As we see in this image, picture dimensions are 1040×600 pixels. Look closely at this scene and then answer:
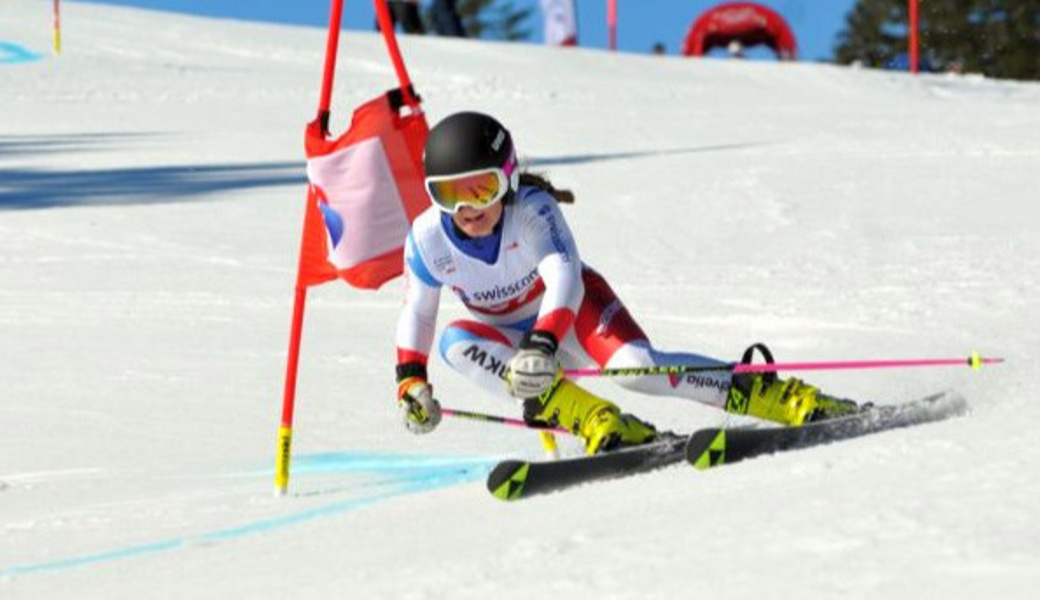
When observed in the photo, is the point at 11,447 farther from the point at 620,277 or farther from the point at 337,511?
the point at 620,277

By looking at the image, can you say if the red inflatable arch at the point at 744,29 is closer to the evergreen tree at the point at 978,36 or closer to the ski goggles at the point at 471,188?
the evergreen tree at the point at 978,36

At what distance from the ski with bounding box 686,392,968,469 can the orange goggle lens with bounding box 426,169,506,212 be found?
97cm

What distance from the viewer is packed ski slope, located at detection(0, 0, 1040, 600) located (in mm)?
4141

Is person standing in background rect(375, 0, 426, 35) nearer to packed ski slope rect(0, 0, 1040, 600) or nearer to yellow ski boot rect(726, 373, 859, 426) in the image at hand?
packed ski slope rect(0, 0, 1040, 600)

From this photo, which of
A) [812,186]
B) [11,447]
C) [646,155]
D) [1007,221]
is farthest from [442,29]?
[11,447]

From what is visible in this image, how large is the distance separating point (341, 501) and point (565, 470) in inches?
38.9

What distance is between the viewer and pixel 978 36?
63.7 meters

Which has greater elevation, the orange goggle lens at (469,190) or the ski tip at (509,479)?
the orange goggle lens at (469,190)

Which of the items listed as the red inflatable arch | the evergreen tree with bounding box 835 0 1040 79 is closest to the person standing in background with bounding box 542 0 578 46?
the red inflatable arch

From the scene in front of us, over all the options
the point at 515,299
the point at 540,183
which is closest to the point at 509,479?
the point at 515,299

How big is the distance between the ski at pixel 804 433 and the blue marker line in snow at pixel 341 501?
3.69 ft

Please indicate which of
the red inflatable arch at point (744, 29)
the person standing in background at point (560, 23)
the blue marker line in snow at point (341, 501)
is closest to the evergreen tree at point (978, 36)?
the red inflatable arch at point (744, 29)

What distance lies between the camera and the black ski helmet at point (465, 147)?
5.79m

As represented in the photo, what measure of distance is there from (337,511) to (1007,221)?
822 centimetres
